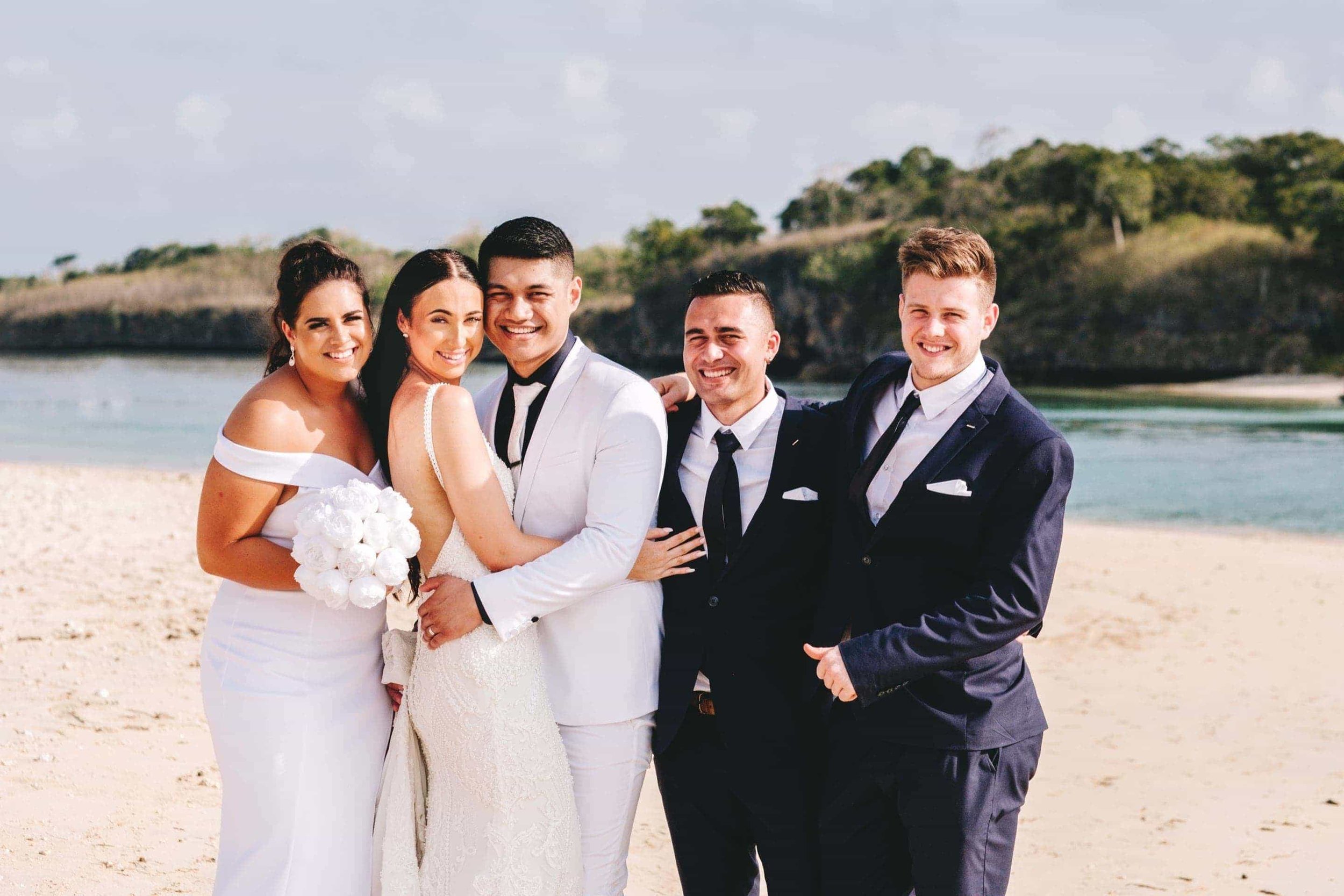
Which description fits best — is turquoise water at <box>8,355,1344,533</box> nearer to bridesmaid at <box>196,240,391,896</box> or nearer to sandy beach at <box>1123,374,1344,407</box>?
sandy beach at <box>1123,374,1344,407</box>

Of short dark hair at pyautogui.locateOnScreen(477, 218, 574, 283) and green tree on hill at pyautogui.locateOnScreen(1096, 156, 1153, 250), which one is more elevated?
green tree on hill at pyautogui.locateOnScreen(1096, 156, 1153, 250)

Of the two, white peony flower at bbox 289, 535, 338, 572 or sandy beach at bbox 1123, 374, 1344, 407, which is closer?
white peony flower at bbox 289, 535, 338, 572

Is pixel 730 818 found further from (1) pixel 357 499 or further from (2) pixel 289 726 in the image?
(1) pixel 357 499

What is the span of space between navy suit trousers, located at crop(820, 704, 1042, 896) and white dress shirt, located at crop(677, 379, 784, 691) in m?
0.52

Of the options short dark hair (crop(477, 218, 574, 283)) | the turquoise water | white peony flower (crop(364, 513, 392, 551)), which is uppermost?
short dark hair (crop(477, 218, 574, 283))

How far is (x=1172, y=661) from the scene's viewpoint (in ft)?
31.7

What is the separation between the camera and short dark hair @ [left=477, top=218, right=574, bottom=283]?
3432 mm

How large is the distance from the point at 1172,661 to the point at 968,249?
25.3 feet

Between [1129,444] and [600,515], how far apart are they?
30614 millimetres

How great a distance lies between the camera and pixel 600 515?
10.7ft

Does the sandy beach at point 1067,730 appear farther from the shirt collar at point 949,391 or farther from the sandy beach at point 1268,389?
the sandy beach at point 1268,389

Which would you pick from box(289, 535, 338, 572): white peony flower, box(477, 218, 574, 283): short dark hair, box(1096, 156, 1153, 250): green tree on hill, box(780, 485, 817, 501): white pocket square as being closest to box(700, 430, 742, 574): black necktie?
box(780, 485, 817, 501): white pocket square

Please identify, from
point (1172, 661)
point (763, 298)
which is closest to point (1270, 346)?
point (1172, 661)

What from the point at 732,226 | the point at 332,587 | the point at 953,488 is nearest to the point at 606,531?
the point at 332,587
